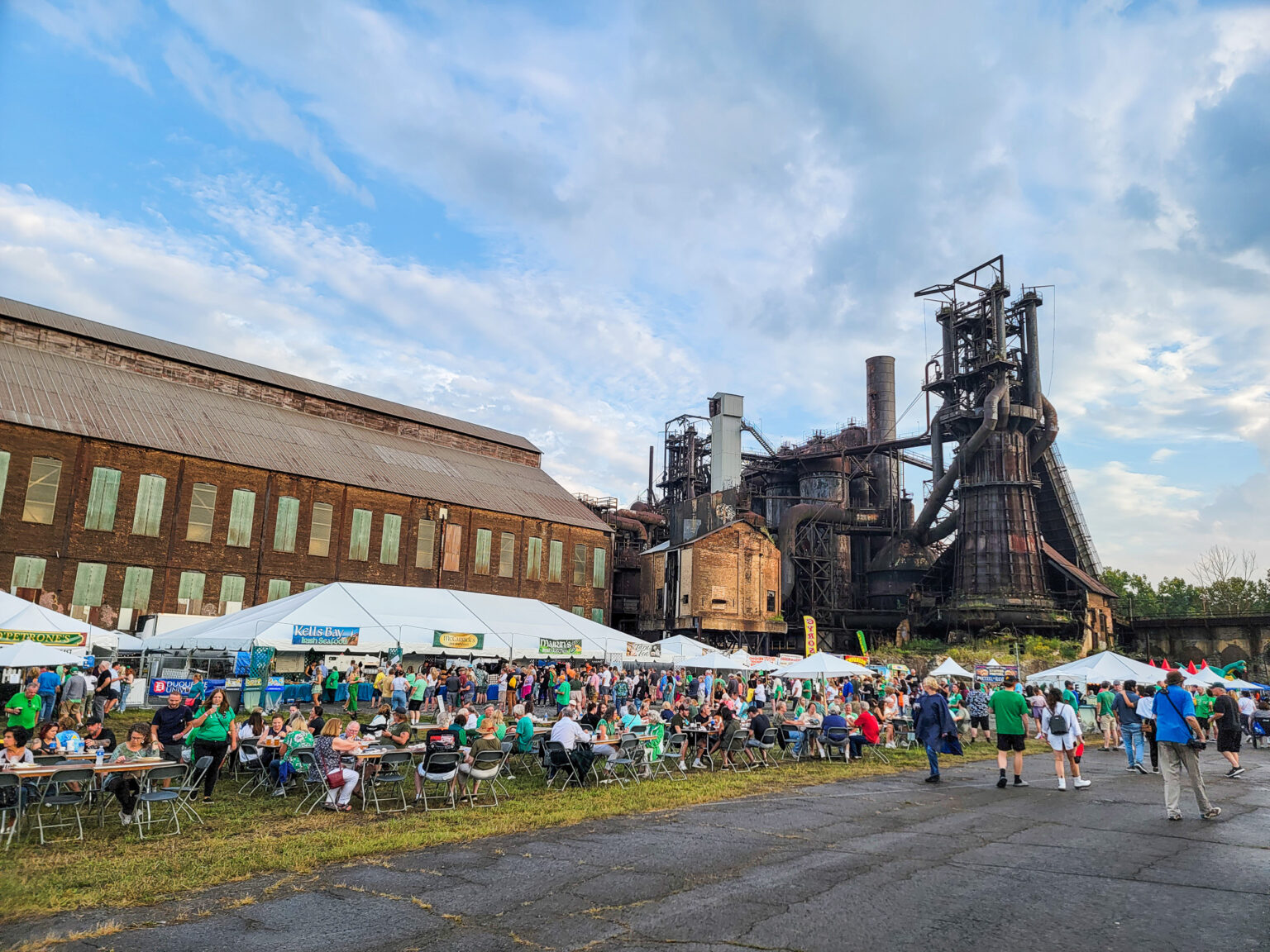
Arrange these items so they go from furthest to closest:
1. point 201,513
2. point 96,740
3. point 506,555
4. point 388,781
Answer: point 506,555, point 201,513, point 96,740, point 388,781

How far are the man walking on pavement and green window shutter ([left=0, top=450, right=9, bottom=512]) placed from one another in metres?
34.4

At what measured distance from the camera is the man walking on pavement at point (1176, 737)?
941 cm

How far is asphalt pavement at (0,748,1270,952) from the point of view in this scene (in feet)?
18.1

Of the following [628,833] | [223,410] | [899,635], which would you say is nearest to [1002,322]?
[899,635]

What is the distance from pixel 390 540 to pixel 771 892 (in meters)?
35.0

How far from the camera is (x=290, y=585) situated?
36.0 meters

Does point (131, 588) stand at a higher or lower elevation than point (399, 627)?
higher

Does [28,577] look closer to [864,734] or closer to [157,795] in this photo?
[157,795]

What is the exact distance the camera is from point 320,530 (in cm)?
3703

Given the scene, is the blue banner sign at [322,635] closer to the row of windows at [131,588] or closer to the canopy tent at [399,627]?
the canopy tent at [399,627]

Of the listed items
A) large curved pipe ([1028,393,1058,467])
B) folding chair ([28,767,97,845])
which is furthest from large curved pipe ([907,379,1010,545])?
folding chair ([28,767,97,845])

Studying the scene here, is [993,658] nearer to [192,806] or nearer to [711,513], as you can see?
[711,513]

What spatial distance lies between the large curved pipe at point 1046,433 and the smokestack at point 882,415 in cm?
1155

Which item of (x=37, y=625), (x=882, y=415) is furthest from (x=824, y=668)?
(x=882, y=415)
